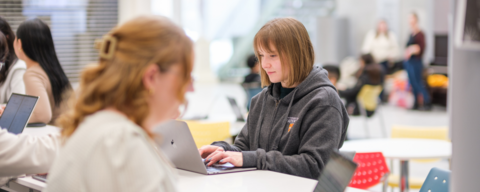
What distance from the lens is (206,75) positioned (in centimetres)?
1262

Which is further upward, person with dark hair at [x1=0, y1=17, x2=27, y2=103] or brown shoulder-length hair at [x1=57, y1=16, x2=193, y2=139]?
brown shoulder-length hair at [x1=57, y1=16, x2=193, y2=139]

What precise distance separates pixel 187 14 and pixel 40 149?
11731mm

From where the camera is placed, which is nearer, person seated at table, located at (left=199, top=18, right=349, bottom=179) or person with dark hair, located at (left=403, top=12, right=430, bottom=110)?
person seated at table, located at (left=199, top=18, right=349, bottom=179)

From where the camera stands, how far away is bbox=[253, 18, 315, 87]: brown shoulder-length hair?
190cm

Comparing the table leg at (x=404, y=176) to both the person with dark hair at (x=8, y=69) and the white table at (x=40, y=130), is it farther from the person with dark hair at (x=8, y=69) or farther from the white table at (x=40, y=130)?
the person with dark hair at (x=8, y=69)

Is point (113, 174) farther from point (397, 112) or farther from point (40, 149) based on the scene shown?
point (397, 112)

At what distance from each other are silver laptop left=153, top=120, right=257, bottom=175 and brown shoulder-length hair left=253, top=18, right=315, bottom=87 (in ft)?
1.52

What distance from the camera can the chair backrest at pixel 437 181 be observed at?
1810 mm

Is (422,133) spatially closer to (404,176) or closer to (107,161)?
(404,176)

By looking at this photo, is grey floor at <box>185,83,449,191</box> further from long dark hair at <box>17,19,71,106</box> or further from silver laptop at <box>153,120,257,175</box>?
silver laptop at <box>153,120,257,175</box>

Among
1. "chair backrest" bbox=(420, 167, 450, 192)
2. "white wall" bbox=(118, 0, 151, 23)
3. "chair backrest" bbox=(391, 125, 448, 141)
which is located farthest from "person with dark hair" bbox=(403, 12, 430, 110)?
"chair backrest" bbox=(420, 167, 450, 192)

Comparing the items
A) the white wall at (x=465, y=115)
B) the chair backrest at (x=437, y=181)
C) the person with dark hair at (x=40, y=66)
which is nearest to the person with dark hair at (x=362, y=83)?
the person with dark hair at (x=40, y=66)

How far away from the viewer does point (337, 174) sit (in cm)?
121

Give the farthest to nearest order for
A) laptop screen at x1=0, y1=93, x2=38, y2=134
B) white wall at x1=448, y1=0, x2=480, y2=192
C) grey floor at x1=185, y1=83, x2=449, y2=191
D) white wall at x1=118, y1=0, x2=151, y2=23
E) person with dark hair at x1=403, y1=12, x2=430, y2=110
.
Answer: person with dark hair at x1=403, y1=12, x2=430, y2=110
white wall at x1=118, y1=0, x2=151, y2=23
grey floor at x1=185, y1=83, x2=449, y2=191
laptop screen at x1=0, y1=93, x2=38, y2=134
white wall at x1=448, y1=0, x2=480, y2=192
